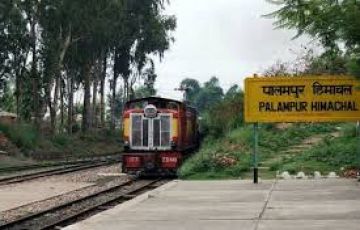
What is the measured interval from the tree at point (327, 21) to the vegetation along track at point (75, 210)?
5628mm

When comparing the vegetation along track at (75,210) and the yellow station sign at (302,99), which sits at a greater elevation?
the yellow station sign at (302,99)

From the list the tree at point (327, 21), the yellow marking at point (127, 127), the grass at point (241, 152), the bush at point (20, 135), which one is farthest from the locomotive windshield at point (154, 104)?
the bush at point (20, 135)

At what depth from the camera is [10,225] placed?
1418 cm

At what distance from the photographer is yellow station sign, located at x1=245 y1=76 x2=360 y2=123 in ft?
63.0

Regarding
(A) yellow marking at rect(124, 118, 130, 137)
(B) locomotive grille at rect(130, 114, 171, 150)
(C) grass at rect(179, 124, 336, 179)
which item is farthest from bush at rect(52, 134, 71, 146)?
(B) locomotive grille at rect(130, 114, 171, 150)

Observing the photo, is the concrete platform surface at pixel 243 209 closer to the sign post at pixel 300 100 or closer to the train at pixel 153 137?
the sign post at pixel 300 100

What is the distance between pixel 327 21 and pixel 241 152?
14.8m

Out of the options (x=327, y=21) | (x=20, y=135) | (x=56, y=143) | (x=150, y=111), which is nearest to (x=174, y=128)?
(x=150, y=111)

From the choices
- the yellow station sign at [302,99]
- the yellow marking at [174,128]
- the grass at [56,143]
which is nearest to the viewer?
the yellow station sign at [302,99]

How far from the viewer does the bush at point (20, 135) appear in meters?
48.3

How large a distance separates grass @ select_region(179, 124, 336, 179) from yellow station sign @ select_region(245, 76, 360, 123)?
3.16 m

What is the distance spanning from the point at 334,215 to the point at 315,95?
764 cm

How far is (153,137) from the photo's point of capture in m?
28.5

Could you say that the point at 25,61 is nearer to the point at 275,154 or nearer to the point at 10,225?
the point at 275,154
